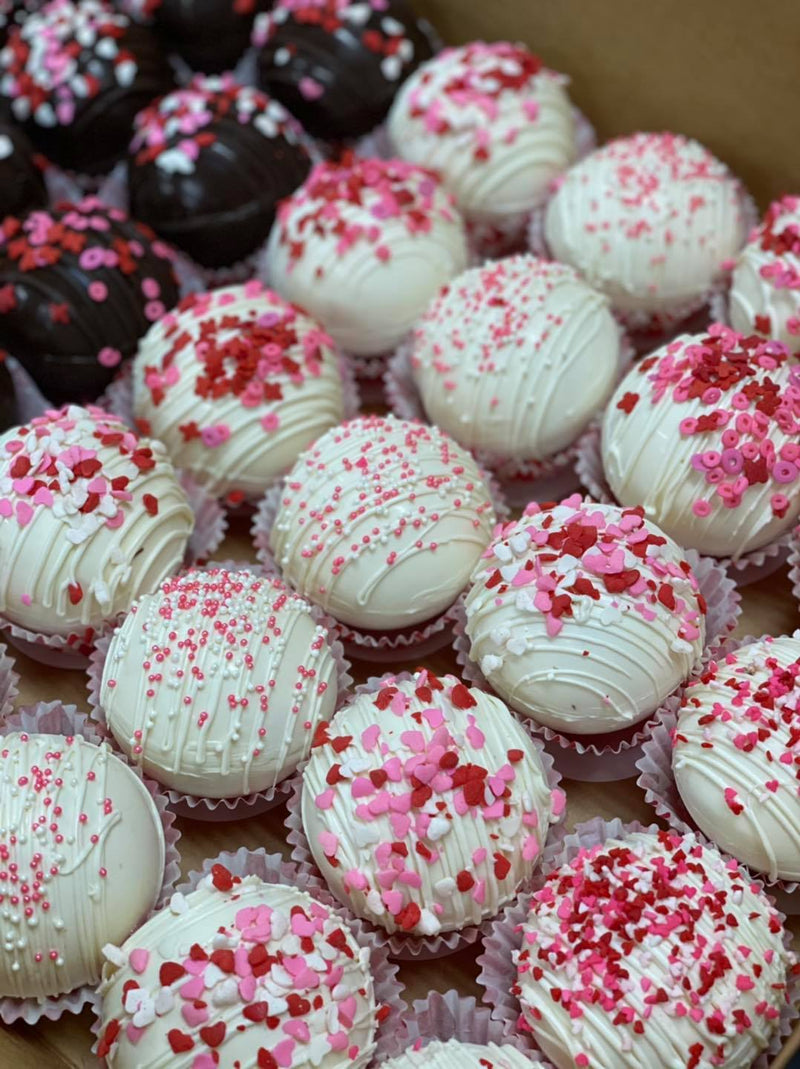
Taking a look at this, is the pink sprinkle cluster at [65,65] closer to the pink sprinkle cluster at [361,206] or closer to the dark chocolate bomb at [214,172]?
the dark chocolate bomb at [214,172]

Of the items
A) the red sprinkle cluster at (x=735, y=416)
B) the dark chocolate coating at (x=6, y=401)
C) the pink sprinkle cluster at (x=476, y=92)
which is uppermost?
the pink sprinkle cluster at (x=476, y=92)

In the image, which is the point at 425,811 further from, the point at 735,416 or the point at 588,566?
the point at 735,416

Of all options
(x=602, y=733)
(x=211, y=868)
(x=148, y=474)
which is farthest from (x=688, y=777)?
(x=148, y=474)

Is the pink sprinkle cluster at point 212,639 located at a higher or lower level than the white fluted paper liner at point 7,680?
higher

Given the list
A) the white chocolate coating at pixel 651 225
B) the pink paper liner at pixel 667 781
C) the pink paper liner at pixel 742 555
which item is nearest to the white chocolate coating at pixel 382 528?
the pink paper liner at pixel 742 555

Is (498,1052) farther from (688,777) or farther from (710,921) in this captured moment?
(688,777)
